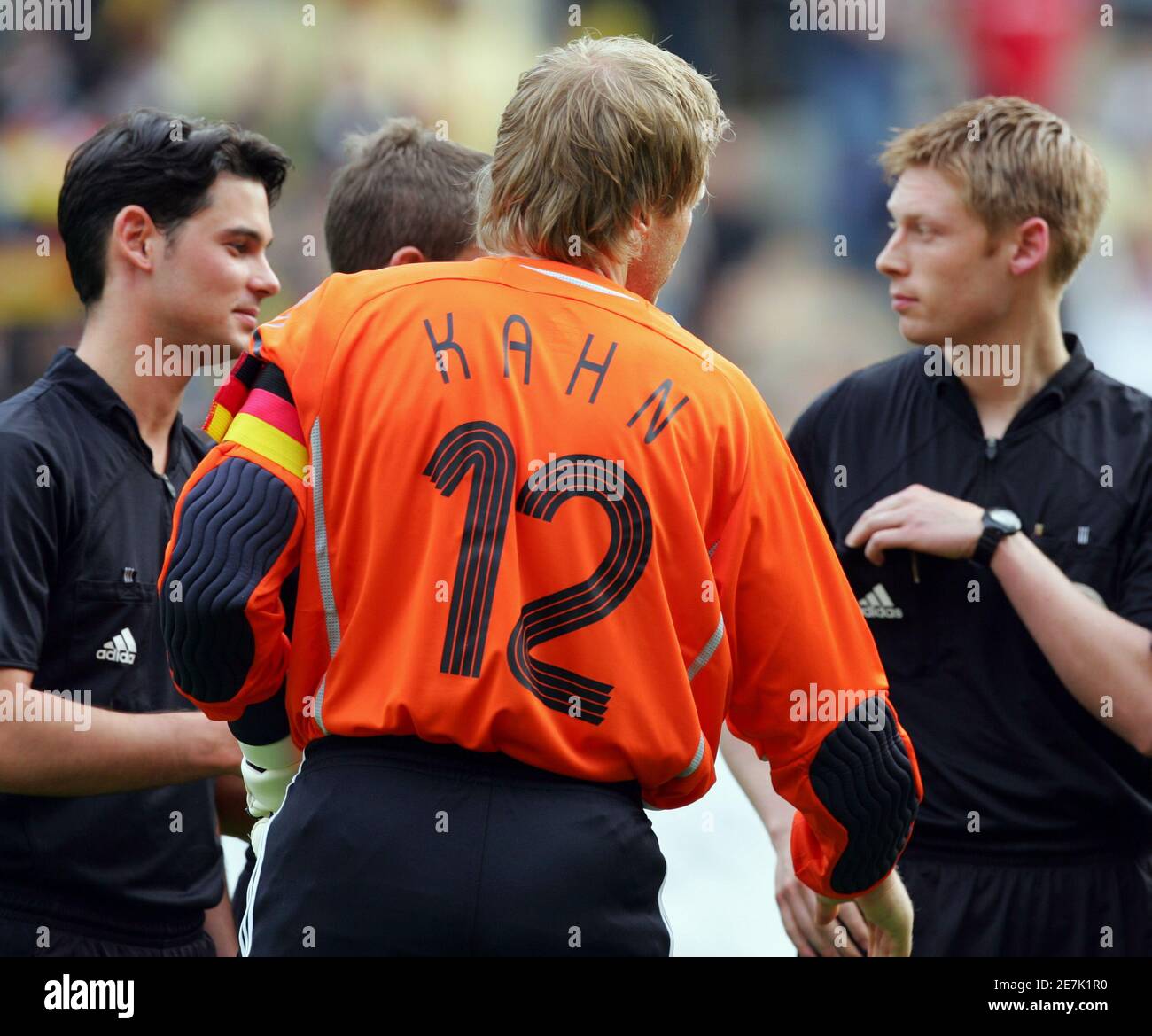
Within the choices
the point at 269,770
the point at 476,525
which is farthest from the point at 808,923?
the point at 476,525

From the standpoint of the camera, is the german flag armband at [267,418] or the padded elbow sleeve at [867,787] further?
the padded elbow sleeve at [867,787]

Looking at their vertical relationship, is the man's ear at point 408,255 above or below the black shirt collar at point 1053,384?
above

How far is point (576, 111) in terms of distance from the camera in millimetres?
1948

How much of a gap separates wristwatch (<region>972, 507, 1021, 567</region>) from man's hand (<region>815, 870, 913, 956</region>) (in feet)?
2.51

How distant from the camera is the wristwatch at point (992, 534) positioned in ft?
9.30

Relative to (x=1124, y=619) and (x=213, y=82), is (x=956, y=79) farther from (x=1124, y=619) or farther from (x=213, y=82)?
(x=1124, y=619)

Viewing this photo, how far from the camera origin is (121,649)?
2.61 metres

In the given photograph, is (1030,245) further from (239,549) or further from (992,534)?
(239,549)

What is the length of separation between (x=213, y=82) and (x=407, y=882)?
23.4ft

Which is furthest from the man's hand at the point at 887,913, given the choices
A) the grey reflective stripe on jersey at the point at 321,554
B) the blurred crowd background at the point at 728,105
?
the blurred crowd background at the point at 728,105

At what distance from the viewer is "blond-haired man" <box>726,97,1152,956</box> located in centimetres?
281

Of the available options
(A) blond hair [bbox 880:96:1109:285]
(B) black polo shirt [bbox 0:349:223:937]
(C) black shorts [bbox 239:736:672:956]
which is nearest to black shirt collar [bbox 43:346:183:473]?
(B) black polo shirt [bbox 0:349:223:937]

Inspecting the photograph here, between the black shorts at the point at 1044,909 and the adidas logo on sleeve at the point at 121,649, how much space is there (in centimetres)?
158

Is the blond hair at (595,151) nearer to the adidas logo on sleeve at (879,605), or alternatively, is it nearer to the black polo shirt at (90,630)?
the black polo shirt at (90,630)
